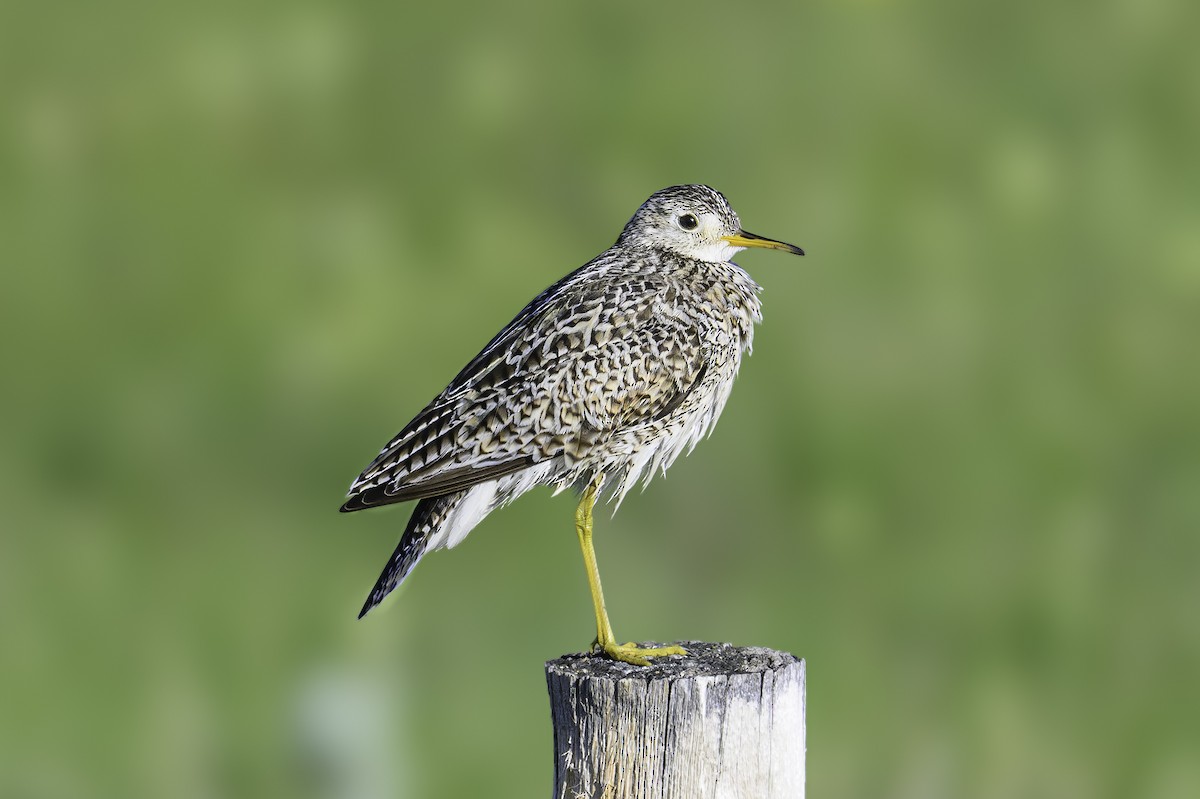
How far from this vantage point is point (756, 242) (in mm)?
7168

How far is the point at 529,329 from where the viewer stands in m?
6.65

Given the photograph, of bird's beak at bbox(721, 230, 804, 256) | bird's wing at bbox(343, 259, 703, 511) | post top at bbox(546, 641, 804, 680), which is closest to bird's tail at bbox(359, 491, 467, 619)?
bird's wing at bbox(343, 259, 703, 511)

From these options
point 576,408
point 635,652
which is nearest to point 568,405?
point 576,408

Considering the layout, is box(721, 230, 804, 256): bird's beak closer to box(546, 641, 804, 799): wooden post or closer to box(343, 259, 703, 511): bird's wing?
box(343, 259, 703, 511): bird's wing

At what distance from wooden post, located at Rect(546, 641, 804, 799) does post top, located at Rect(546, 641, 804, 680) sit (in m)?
0.06

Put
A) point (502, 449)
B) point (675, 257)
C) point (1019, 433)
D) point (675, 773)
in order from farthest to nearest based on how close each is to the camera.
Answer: point (1019, 433), point (675, 257), point (502, 449), point (675, 773)

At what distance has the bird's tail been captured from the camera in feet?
20.4

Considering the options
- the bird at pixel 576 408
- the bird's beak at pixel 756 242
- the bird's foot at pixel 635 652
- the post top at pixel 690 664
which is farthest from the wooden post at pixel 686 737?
the bird's beak at pixel 756 242

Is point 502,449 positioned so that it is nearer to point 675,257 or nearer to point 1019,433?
point 675,257

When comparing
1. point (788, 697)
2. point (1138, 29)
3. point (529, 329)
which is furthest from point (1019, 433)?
point (788, 697)

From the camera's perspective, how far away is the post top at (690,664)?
16.6 feet

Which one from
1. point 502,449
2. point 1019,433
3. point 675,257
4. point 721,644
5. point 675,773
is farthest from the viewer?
point 1019,433

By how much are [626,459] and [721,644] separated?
1.08 metres

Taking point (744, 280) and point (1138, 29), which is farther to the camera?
point (1138, 29)
